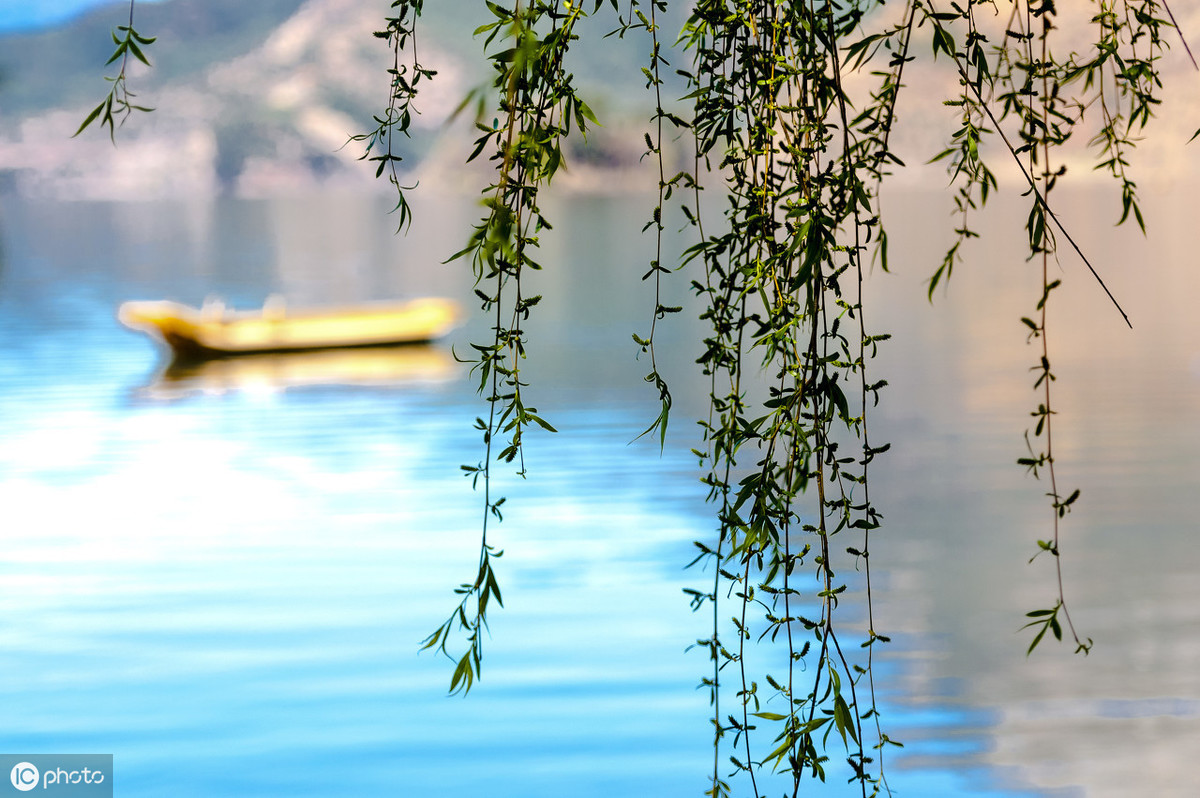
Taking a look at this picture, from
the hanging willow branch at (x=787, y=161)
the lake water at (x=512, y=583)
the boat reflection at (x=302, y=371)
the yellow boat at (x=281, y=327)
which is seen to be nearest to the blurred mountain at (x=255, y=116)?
the yellow boat at (x=281, y=327)

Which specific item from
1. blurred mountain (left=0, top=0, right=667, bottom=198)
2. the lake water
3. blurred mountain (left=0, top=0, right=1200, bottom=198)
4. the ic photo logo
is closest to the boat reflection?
the lake water

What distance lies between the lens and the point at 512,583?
881cm

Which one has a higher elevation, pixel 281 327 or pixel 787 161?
pixel 281 327

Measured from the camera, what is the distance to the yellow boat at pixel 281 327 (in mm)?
21406

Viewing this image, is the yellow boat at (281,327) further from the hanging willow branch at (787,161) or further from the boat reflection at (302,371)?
the hanging willow branch at (787,161)

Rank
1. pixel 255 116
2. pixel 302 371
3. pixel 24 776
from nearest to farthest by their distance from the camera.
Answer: pixel 24 776 → pixel 302 371 → pixel 255 116

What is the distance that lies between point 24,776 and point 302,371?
14158mm

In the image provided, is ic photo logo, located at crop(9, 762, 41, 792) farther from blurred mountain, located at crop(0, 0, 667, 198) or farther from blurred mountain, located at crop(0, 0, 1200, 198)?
blurred mountain, located at crop(0, 0, 667, 198)

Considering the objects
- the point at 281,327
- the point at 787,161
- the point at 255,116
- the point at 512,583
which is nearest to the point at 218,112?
the point at 255,116

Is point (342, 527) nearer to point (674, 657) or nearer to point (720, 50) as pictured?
point (674, 657)

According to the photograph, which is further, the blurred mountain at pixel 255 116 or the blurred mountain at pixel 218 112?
the blurred mountain at pixel 218 112

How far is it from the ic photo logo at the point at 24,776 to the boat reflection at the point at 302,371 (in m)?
11.7

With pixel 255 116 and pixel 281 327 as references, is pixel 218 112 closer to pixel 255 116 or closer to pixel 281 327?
pixel 255 116

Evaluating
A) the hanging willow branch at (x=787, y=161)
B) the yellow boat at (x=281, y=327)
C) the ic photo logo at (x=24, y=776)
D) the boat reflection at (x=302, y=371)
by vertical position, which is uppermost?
the yellow boat at (x=281, y=327)
